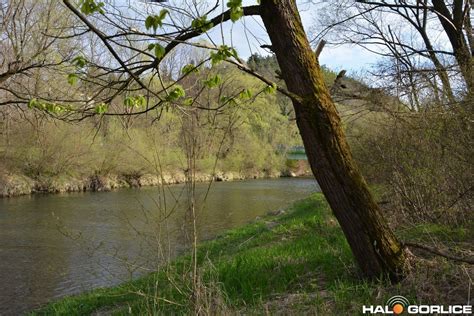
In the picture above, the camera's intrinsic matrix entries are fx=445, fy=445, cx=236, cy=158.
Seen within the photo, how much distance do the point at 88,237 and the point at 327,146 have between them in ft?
41.4

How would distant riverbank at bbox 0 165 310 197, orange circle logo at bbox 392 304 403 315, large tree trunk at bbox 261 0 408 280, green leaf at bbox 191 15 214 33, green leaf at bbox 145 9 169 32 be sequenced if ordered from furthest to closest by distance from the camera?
distant riverbank at bbox 0 165 310 197 < large tree trunk at bbox 261 0 408 280 < orange circle logo at bbox 392 304 403 315 < green leaf at bbox 191 15 214 33 < green leaf at bbox 145 9 169 32

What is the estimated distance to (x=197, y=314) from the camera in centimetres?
369

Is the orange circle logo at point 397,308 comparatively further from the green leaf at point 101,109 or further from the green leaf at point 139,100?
the green leaf at point 101,109

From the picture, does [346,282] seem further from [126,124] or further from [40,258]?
[40,258]

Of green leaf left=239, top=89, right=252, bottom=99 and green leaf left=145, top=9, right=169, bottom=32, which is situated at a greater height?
green leaf left=145, top=9, right=169, bottom=32

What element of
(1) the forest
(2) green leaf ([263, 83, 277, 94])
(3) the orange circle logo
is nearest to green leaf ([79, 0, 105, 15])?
(1) the forest

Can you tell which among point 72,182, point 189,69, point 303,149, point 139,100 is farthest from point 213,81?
point 72,182

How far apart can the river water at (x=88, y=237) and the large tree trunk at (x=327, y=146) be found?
49.9 inches

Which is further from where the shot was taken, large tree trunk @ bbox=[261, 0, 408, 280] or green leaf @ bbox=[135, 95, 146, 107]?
large tree trunk @ bbox=[261, 0, 408, 280]

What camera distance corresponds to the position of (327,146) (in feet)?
13.5

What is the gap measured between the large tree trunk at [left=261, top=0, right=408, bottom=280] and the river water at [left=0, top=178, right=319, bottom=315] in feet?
4.16

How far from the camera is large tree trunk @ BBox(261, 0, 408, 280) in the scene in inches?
162

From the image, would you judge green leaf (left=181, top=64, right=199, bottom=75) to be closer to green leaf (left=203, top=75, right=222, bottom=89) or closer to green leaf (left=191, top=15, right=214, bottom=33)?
green leaf (left=203, top=75, right=222, bottom=89)

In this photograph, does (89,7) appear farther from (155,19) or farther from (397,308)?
(397,308)
